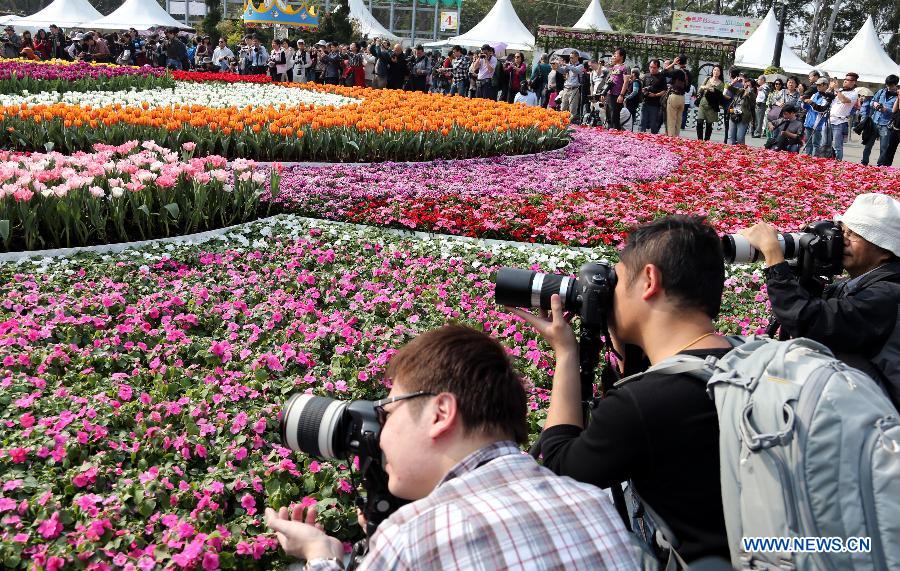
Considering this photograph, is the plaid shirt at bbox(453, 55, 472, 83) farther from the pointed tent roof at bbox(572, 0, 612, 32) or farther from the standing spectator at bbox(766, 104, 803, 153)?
the pointed tent roof at bbox(572, 0, 612, 32)

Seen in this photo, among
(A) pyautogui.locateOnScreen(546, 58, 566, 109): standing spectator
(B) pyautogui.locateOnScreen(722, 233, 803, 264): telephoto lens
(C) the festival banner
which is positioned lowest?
(B) pyautogui.locateOnScreen(722, 233, 803, 264): telephoto lens

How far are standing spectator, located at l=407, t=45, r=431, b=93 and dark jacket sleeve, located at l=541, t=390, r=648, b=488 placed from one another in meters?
19.8

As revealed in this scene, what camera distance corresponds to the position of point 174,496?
271 centimetres

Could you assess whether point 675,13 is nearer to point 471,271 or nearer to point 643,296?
point 471,271

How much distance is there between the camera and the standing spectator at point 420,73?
20.8m

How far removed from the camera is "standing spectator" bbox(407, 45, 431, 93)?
20.8 metres

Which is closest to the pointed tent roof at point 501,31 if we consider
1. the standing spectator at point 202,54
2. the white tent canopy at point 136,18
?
the white tent canopy at point 136,18

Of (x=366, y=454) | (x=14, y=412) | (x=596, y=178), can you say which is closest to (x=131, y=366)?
(x=14, y=412)

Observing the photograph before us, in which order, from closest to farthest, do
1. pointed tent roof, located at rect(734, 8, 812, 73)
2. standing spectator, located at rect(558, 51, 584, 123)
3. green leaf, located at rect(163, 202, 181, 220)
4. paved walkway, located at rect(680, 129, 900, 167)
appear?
1. green leaf, located at rect(163, 202, 181, 220)
2. standing spectator, located at rect(558, 51, 584, 123)
3. paved walkway, located at rect(680, 129, 900, 167)
4. pointed tent roof, located at rect(734, 8, 812, 73)

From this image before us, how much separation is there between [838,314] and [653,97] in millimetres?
12930

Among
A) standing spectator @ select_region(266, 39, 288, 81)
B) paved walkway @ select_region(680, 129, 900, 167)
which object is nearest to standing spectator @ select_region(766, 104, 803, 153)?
paved walkway @ select_region(680, 129, 900, 167)

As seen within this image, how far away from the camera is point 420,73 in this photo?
2084 centimetres

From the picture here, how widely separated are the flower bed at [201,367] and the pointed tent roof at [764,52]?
3124 cm

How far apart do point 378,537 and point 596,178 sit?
7.89m
